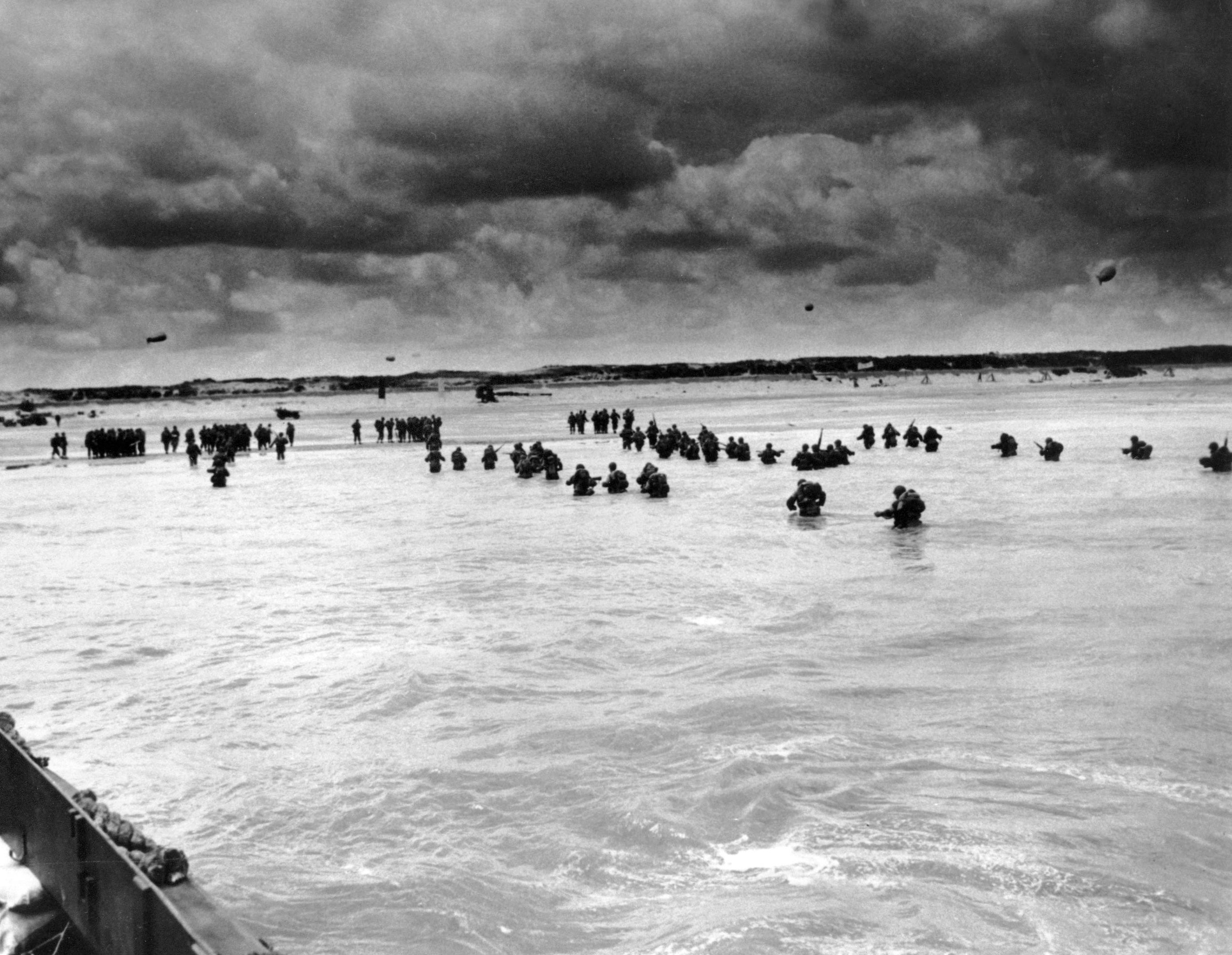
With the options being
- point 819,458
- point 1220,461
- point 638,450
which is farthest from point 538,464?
point 1220,461

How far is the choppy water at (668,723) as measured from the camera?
6730 millimetres

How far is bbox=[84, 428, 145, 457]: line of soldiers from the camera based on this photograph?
172ft

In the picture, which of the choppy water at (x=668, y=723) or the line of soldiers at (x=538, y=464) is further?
the line of soldiers at (x=538, y=464)

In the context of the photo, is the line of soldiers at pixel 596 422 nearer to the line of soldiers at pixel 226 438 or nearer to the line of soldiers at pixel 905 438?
the line of soldiers at pixel 226 438

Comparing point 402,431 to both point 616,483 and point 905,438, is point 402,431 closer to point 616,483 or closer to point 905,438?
point 905,438

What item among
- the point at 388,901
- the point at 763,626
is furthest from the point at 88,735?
the point at 763,626

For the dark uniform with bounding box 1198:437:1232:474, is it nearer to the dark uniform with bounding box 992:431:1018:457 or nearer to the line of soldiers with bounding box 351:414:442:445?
the dark uniform with bounding box 992:431:1018:457

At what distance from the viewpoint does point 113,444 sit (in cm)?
5256

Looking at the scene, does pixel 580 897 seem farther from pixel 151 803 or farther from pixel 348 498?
pixel 348 498

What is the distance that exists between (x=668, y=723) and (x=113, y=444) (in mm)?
48175

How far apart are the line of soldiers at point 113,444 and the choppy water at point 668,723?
31266 mm

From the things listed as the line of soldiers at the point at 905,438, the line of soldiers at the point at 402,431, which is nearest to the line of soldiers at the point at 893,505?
the line of soldiers at the point at 905,438

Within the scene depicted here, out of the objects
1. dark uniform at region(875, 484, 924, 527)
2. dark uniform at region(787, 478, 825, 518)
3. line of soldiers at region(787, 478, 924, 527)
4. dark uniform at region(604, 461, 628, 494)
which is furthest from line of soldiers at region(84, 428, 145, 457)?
dark uniform at region(875, 484, 924, 527)

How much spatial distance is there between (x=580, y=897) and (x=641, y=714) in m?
3.41
